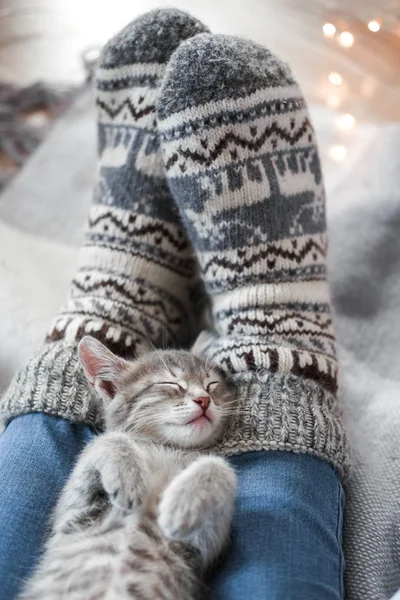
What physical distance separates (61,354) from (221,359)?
20cm

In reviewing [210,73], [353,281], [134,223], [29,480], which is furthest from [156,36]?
[29,480]

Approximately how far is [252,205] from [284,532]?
426 millimetres

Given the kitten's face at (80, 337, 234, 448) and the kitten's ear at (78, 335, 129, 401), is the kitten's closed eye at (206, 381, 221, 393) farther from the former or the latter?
the kitten's ear at (78, 335, 129, 401)

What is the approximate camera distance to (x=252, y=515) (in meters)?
0.65

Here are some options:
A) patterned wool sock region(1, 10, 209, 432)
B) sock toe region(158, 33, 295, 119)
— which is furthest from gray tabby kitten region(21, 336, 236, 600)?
sock toe region(158, 33, 295, 119)

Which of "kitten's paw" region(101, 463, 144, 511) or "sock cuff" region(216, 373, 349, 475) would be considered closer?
"kitten's paw" region(101, 463, 144, 511)

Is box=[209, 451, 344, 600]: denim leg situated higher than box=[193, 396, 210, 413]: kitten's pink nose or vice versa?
box=[193, 396, 210, 413]: kitten's pink nose

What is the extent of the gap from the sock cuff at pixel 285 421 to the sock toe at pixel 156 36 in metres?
0.50

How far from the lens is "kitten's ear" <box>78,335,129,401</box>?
29.7 inches

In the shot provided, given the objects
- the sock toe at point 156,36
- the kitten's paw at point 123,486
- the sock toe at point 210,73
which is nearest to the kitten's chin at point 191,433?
the kitten's paw at point 123,486

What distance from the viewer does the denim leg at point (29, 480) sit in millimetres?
638

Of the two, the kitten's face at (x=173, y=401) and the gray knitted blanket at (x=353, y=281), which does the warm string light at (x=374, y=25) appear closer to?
the gray knitted blanket at (x=353, y=281)

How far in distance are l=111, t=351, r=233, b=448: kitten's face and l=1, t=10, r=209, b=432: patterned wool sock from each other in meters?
0.11

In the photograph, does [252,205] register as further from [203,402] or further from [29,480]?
[29,480]
